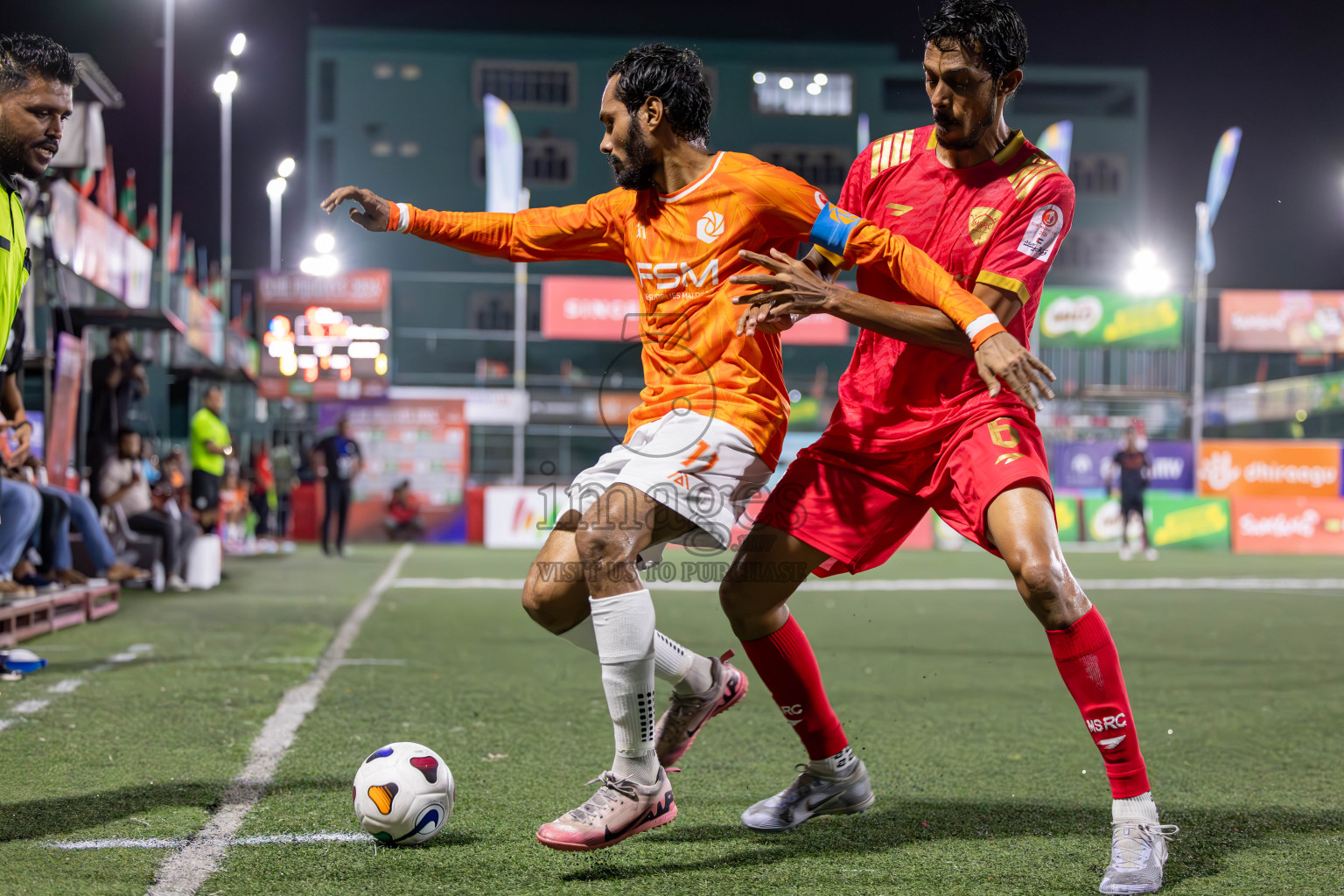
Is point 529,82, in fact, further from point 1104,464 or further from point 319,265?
point 1104,464

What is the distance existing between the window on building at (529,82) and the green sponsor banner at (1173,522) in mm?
27639

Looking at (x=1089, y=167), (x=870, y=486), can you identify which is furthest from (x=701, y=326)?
(x=1089, y=167)

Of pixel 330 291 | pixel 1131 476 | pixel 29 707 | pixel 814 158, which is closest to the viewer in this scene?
pixel 29 707

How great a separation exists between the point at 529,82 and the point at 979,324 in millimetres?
42380

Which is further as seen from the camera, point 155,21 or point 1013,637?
point 155,21

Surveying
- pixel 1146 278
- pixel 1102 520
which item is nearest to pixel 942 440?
pixel 1102 520

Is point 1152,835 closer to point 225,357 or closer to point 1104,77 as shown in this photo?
point 225,357

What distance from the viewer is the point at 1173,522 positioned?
69.3 feet

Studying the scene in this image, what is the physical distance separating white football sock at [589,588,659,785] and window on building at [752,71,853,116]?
137 ft

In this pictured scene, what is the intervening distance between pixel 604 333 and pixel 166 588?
1405cm

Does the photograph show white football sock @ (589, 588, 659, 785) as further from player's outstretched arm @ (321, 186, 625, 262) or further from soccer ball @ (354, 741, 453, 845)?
player's outstretched arm @ (321, 186, 625, 262)

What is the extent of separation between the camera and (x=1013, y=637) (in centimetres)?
815

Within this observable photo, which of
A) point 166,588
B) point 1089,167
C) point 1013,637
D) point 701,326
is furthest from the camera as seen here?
point 1089,167

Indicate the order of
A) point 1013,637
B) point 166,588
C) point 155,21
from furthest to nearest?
1. point 155,21
2. point 166,588
3. point 1013,637
